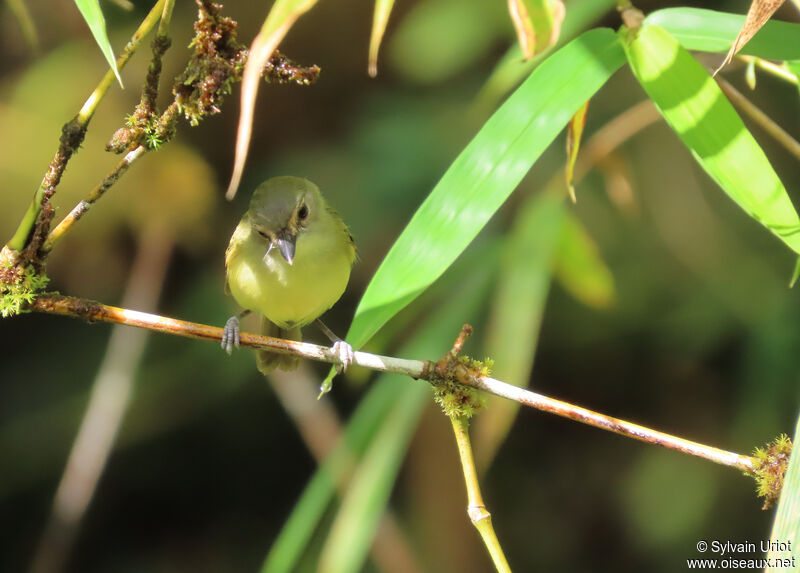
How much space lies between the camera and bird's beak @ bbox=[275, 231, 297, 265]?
7.80ft

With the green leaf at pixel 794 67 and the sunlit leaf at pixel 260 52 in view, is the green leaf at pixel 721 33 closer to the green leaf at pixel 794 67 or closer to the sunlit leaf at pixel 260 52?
the green leaf at pixel 794 67

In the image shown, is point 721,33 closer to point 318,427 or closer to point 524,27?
point 524,27

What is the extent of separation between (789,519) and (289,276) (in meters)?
1.59

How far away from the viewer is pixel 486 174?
5.67 feet

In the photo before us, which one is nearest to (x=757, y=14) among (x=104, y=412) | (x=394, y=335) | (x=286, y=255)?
(x=286, y=255)

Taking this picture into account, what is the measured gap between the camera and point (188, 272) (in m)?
4.11

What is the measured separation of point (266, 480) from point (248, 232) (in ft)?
7.12

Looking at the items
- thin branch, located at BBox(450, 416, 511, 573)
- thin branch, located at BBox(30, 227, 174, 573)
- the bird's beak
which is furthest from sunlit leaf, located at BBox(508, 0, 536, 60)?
thin branch, located at BBox(30, 227, 174, 573)

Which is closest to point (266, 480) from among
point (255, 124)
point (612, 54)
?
point (255, 124)

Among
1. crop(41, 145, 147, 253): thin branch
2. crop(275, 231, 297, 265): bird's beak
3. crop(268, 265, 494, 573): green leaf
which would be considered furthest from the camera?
crop(268, 265, 494, 573): green leaf

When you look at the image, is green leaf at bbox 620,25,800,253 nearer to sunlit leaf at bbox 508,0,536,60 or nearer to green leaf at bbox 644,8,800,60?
green leaf at bbox 644,8,800,60

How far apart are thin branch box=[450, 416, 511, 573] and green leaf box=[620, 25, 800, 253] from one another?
0.68m

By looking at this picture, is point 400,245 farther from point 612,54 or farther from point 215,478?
point 215,478

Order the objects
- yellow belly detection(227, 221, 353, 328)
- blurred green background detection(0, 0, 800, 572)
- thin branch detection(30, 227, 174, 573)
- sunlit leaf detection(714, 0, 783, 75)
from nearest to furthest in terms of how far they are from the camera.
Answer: sunlit leaf detection(714, 0, 783, 75) < yellow belly detection(227, 221, 353, 328) < thin branch detection(30, 227, 174, 573) < blurred green background detection(0, 0, 800, 572)
